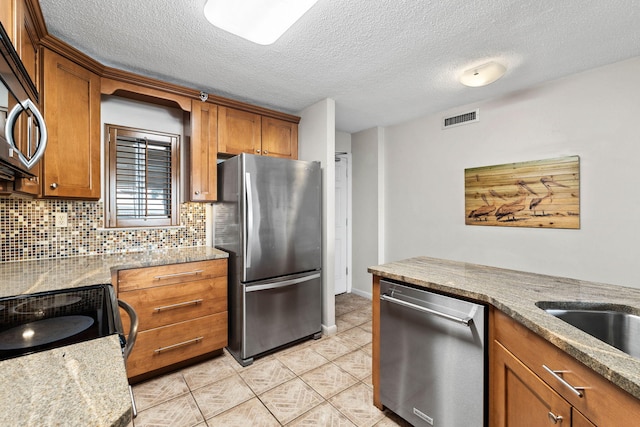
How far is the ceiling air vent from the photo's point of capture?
3088 mm

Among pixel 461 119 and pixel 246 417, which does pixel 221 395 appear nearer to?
pixel 246 417

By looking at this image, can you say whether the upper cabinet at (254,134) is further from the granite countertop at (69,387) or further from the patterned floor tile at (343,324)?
the granite countertop at (69,387)

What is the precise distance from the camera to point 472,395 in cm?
135

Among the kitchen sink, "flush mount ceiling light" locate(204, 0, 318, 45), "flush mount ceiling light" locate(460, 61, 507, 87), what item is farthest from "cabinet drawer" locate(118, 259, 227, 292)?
"flush mount ceiling light" locate(460, 61, 507, 87)

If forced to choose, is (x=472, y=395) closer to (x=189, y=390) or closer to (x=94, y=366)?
(x=94, y=366)

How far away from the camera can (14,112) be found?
0.99 metres

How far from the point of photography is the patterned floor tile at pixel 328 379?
6.78 feet

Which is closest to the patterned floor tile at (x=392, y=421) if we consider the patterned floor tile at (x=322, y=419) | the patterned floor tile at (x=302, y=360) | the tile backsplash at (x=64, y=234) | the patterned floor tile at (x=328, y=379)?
the patterned floor tile at (x=322, y=419)

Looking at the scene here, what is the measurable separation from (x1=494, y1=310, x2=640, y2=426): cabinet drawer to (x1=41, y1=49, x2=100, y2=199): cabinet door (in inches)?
104

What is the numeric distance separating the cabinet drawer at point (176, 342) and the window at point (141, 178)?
0.99 m

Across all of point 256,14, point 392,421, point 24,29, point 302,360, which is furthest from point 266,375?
point 24,29

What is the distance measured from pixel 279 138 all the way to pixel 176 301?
188 centimetres

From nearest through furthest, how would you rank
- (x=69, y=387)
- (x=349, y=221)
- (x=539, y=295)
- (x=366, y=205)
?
(x=69, y=387), (x=539, y=295), (x=366, y=205), (x=349, y=221)

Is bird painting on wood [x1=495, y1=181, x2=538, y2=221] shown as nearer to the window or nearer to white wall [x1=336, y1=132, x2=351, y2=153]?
white wall [x1=336, y1=132, x2=351, y2=153]
